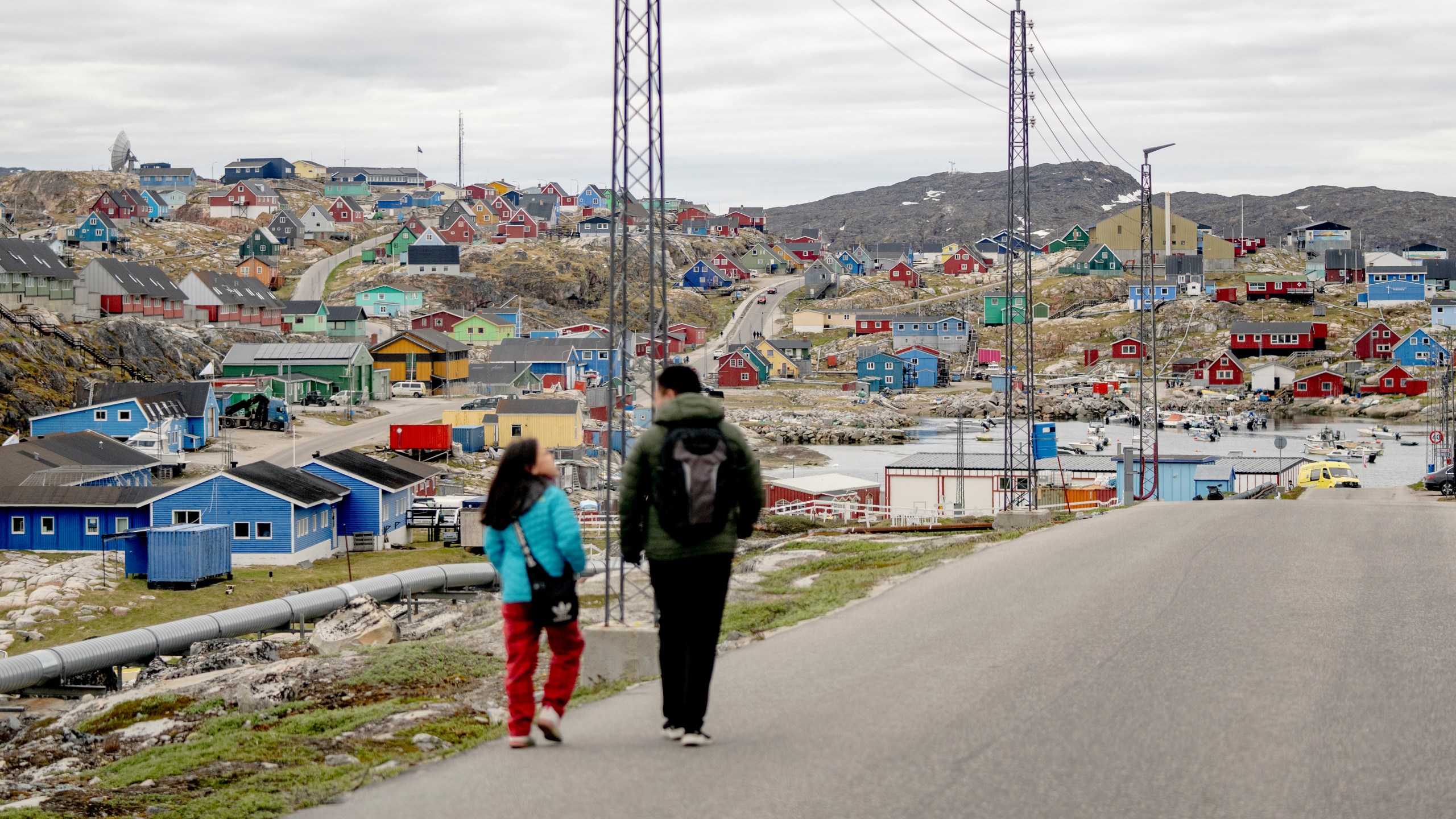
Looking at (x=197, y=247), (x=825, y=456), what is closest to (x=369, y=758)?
(x=825, y=456)

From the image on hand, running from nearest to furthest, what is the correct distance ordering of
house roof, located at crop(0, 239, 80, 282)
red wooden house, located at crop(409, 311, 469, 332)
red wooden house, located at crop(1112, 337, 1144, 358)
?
house roof, located at crop(0, 239, 80, 282) → red wooden house, located at crop(409, 311, 469, 332) → red wooden house, located at crop(1112, 337, 1144, 358)

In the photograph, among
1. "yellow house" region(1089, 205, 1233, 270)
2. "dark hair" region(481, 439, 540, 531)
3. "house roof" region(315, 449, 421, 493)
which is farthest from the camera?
"yellow house" region(1089, 205, 1233, 270)

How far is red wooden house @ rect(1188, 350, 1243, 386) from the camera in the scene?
117 m

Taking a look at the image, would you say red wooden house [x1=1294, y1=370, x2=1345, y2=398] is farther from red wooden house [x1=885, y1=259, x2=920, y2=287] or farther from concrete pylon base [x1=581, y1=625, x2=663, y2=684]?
concrete pylon base [x1=581, y1=625, x2=663, y2=684]

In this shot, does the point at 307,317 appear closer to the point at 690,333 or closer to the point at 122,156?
the point at 690,333

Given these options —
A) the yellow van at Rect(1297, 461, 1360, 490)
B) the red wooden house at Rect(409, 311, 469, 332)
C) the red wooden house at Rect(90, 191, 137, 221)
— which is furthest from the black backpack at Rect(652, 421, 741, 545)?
the red wooden house at Rect(90, 191, 137, 221)

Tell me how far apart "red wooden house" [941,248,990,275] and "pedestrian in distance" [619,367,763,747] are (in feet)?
Result: 524

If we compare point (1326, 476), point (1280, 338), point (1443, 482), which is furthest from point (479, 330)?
point (1443, 482)

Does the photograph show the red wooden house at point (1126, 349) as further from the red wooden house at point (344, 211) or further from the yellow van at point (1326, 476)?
the red wooden house at point (344, 211)

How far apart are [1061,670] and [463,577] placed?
76.9ft

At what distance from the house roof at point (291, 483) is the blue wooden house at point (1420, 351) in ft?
335

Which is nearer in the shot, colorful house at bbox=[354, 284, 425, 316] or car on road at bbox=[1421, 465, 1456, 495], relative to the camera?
car on road at bbox=[1421, 465, 1456, 495]

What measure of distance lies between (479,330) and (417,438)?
55277 millimetres

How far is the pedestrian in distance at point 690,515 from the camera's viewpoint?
7.06m
